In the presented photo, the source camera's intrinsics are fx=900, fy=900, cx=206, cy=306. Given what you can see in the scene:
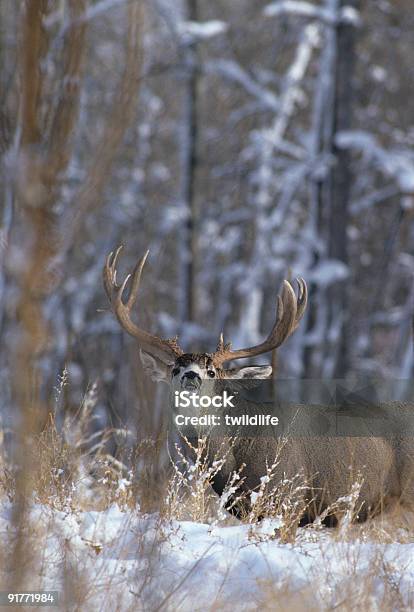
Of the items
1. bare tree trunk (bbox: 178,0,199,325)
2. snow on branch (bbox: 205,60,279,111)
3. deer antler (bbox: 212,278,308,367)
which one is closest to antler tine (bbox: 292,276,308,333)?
deer antler (bbox: 212,278,308,367)

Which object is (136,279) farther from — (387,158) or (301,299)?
(387,158)

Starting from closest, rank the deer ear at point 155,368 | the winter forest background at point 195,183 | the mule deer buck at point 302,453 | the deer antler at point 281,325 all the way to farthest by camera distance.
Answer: the winter forest background at point 195,183, the mule deer buck at point 302,453, the deer antler at point 281,325, the deer ear at point 155,368

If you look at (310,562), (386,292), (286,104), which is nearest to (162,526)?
(310,562)

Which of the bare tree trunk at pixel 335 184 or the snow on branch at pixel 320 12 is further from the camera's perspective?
the bare tree trunk at pixel 335 184

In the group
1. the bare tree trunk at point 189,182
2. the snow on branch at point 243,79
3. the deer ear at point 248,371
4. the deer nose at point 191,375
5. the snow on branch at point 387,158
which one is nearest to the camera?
the deer nose at point 191,375

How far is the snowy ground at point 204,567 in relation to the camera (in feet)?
11.7

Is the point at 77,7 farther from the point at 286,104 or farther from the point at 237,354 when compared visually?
the point at 286,104

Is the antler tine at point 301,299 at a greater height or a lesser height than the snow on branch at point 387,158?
lesser

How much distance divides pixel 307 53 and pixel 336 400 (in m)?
10.2

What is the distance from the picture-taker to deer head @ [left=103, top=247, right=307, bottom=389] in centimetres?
552

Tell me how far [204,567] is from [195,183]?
10.6 metres

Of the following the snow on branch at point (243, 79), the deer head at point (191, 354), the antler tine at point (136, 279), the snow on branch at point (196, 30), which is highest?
the snow on branch at point (196, 30)

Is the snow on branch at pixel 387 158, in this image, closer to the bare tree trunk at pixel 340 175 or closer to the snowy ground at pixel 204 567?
the bare tree trunk at pixel 340 175

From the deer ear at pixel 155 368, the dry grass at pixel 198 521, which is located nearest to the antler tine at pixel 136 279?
the deer ear at pixel 155 368
